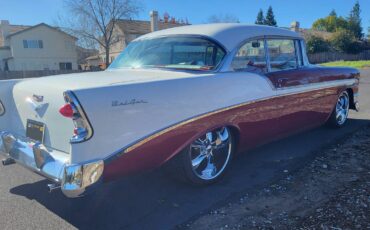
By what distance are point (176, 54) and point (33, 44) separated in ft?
132

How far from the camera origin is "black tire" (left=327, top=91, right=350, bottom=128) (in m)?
6.03

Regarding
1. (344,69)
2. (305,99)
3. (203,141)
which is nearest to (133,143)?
(203,141)

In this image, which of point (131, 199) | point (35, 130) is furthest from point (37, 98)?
point (131, 199)

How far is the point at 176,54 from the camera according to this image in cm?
402

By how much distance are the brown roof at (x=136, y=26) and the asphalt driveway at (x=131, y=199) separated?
40.7 meters

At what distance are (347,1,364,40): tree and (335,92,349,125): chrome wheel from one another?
68031mm

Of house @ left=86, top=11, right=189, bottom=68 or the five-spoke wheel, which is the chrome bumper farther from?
house @ left=86, top=11, right=189, bottom=68

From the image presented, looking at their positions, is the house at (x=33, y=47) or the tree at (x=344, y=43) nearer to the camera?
the house at (x=33, y=47)

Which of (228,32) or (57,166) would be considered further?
(228,32)

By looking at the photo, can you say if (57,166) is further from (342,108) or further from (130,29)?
(130,29)

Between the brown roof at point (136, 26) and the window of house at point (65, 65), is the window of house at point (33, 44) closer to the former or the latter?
the window of house at point (65, 65)

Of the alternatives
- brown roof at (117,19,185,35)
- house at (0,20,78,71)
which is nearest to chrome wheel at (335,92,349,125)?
brown roof at (117,19,185,35)

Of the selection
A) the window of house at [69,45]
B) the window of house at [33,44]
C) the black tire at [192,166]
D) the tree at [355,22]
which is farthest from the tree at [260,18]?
the black tire at [192,166]

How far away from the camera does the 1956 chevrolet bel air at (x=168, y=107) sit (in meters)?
2.68
